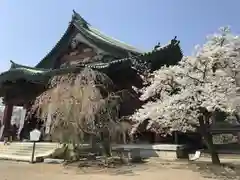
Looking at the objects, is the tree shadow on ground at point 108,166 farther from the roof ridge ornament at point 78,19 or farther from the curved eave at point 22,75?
the roof ridge ornament at point 78,19

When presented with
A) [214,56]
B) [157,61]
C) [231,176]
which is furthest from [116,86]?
[231,176]

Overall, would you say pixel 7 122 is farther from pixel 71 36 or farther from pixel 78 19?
pixel 78 19

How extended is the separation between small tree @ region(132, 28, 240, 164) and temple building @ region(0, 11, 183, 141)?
4205 millimetres

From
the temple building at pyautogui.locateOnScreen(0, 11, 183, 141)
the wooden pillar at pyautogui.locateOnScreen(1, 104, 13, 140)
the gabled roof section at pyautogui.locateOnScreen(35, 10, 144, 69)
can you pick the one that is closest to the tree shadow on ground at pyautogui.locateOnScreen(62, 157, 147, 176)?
the temple building at pyautogui.locateOnScreen(0, 11, 183, 141)

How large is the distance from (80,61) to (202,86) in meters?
13.4

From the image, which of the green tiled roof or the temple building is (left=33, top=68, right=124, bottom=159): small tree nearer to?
the green tiled roof

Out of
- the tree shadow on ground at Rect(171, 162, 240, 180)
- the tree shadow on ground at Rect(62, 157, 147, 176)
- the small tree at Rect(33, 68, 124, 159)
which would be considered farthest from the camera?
the small tree at Rect(33, 68, 124, 159)

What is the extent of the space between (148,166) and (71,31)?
15.7 meters

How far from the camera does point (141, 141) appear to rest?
17.3 metres

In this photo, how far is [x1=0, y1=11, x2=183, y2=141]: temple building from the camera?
16453mm

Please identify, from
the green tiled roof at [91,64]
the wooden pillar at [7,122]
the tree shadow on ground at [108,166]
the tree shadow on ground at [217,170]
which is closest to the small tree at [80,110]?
the tree shadow on ground at [108,166]

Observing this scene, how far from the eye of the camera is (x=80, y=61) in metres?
22.5

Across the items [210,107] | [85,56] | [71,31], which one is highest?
[71,31]

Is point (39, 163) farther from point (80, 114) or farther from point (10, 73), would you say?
point (10, 73)
